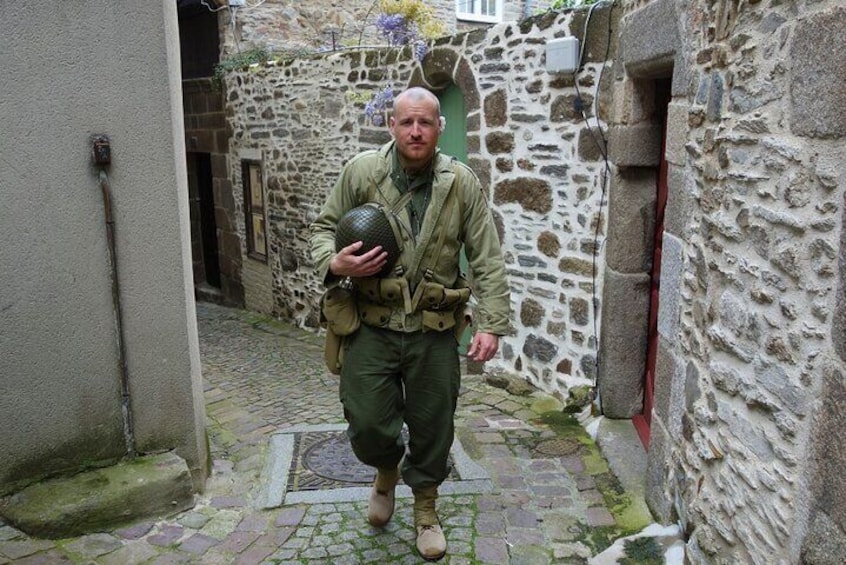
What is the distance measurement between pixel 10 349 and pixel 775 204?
3248mm

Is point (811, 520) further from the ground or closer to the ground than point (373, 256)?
closer to the ground

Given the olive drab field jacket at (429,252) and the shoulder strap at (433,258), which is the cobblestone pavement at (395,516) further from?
the shoulder strap at (433,258)

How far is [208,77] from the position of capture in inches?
411

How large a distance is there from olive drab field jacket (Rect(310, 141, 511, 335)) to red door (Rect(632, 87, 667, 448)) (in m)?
1.69

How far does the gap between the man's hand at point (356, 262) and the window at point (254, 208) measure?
6.95 meters

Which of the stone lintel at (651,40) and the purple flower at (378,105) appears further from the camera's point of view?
the purple flower at (378,105)

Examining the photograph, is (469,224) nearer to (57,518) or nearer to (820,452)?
(820,452)

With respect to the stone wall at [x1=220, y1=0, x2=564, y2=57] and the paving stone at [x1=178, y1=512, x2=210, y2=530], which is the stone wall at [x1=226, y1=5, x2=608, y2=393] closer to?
the paving stone at [x1=178, y1=512, x2=210, y2=530]

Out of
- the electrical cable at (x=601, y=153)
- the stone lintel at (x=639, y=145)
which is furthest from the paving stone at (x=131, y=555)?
the stone lintel at (x=639, y=145)

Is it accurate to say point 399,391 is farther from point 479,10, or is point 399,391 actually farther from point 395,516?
point 479,10

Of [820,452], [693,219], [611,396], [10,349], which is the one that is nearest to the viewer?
[820,452]

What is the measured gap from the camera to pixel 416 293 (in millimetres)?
3092

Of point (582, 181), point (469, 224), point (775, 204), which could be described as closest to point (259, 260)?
point (582, 181)

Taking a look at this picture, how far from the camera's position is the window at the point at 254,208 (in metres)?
9.75
